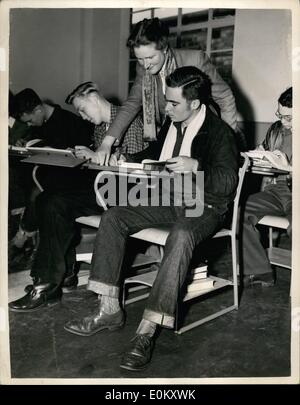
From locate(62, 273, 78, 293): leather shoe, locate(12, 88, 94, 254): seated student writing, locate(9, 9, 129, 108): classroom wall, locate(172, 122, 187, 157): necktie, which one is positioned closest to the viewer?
locate(172, 122, 187, 157): necktie

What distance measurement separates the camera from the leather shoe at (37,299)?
91.2 inches

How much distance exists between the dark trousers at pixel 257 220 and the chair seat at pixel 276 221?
0.05 metres

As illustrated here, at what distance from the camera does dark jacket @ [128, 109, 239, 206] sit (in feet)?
6.86

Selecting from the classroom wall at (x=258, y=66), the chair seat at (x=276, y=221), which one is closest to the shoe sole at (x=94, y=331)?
the chair seat at (x=276, y=221)

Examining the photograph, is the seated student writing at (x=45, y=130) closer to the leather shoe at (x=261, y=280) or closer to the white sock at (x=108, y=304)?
the white sock at (x=108, y=304)

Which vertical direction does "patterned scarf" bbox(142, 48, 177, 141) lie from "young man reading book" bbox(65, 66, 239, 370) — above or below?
above

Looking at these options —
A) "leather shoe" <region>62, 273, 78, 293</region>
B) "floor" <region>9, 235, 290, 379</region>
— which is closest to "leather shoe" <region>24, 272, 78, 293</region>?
"leather shoe" <region>62, 273, 78, 293</region>

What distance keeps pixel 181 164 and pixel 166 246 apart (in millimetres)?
403

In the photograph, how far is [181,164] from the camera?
1.97 metres

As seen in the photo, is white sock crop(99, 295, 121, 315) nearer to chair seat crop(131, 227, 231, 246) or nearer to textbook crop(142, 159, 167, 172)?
chair seat crop(131, 227, 231, 246)

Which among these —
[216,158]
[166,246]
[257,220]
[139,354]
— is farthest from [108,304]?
[257,220]

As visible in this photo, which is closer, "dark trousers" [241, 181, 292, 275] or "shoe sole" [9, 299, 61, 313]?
"shoe sole" [9, 299, 61, 313]

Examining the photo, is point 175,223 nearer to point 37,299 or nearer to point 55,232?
point 55,232

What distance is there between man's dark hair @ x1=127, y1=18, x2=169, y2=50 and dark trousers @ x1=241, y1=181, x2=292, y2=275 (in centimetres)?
118
